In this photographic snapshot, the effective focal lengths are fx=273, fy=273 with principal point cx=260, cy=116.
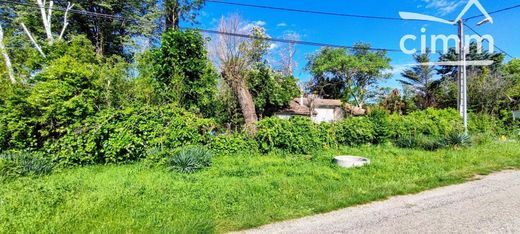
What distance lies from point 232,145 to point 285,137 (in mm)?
1679

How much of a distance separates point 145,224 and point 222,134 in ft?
17.8

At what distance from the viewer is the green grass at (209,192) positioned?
11.4 ft

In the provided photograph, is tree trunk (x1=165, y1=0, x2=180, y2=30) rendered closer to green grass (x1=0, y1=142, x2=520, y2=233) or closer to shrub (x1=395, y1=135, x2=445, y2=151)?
green grass (x1=0, y1=142, x2=520, y2=233)

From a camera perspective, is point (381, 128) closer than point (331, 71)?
Yes

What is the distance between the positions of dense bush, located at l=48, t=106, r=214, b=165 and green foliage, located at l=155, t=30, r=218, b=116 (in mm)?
1209

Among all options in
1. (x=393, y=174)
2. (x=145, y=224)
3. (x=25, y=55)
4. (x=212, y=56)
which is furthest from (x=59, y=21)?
(x=393, y=174)

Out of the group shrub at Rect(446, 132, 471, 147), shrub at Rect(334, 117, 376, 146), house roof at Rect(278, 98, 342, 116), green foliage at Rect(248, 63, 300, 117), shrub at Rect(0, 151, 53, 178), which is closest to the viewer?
shrub at Rect(0, 151, 53, 178)

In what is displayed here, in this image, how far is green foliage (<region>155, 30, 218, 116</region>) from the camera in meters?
8.80

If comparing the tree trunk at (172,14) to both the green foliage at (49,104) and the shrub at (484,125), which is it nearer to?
the green foliage at (49,104)

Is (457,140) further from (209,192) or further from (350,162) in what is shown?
(209,192)

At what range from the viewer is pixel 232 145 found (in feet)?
27.4

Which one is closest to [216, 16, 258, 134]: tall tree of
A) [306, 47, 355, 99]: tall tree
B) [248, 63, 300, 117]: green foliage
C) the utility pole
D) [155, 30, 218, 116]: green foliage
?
[248, 63, 300, 117]: green foliage

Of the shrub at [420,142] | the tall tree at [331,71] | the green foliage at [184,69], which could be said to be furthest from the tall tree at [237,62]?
the tall tree at [331,71]

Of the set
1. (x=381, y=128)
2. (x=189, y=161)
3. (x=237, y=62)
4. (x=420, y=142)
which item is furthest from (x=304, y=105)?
(x=189, y=161)
